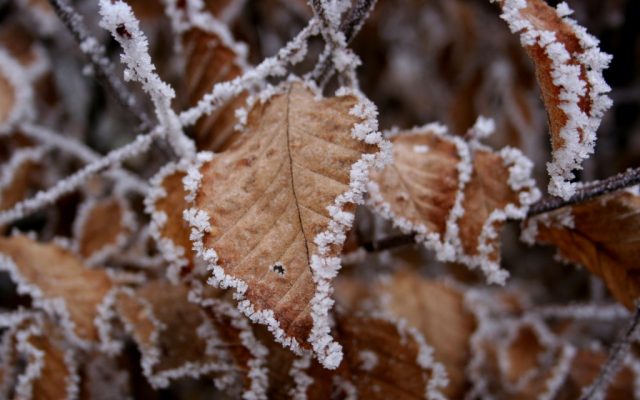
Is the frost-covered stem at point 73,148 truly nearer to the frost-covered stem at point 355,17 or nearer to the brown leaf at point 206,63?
the brown leaf at point 206,63

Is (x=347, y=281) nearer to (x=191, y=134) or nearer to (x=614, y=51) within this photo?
(x=191, y=134)

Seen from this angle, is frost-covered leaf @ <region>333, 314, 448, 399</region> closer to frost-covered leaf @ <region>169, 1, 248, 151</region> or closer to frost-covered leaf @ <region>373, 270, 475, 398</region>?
frost-covered leaf @ <region>373, 270, 475, 398</region>

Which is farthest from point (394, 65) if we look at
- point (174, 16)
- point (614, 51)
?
point (174, 16)

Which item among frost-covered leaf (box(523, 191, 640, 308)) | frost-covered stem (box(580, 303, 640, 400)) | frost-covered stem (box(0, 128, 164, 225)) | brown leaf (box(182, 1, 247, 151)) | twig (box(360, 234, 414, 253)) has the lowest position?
frost-covered stem (box(580, 303, 640, 400))

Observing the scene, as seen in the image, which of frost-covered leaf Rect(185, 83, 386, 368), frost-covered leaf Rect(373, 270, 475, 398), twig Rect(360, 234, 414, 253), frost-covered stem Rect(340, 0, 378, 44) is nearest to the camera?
frost-covered leaf Rect(185, 83, 386, 368)

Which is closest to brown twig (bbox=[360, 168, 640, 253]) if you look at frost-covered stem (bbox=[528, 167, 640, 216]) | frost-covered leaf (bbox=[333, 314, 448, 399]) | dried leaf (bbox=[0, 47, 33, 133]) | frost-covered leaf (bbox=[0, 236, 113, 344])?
frost-covered stem (bbox=[528, 167, 640, 216])

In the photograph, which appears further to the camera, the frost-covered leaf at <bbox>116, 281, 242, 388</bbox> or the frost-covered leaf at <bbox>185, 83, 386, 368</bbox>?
the frost-covered leaf at <bbox>116, 281, 242, 388</bbox>
